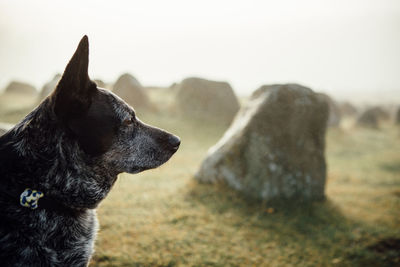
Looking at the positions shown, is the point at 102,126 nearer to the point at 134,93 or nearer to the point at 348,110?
the point at 134,93

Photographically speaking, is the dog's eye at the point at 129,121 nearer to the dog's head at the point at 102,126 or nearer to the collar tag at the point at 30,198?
the dog's head at the point at 102,126

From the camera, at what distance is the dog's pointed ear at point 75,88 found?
2371 mm

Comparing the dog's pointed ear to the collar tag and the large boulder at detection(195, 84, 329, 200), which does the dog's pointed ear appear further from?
the large boulder at detection(195, 84, 329, 200)

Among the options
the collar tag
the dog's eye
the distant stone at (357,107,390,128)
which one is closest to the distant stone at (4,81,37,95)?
the dog's eye

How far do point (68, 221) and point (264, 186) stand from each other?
5.55 meters

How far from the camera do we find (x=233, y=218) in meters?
6.30

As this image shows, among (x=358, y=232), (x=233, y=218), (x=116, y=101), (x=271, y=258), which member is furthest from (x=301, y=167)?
(x=116, y=101)

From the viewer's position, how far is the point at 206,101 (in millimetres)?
20500

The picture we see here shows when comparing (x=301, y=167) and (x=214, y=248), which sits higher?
(x=301, y=167)

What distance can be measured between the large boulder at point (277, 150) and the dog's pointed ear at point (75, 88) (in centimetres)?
554

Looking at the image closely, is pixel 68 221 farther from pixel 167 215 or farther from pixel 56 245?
pixel 167 215

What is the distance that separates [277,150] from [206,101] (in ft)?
44.4

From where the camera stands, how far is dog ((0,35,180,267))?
8.02 ft

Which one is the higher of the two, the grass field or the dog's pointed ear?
the dog's pointed ear
